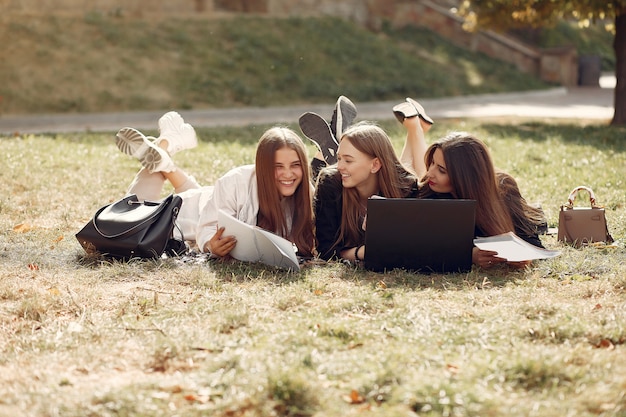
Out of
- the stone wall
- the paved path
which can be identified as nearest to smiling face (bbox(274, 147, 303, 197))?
the paved path

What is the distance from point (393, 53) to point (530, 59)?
17.8ft

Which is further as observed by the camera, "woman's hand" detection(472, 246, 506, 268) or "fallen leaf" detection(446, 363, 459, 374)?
"woman's hand" detection(472, 246, 506, 268)

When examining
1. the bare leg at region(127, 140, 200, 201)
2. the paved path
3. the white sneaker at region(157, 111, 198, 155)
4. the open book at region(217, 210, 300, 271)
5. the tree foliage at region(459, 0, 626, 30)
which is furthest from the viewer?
the paved path

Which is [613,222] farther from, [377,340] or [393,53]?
[393,53]

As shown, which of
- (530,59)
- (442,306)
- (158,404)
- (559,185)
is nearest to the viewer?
(158,404)

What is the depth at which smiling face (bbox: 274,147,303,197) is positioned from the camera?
601cm

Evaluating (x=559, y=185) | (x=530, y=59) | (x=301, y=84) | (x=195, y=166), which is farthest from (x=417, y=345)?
(x=530, y=59)

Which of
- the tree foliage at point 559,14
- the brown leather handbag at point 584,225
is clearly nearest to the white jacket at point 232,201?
the brown leather handbag at point 584,225

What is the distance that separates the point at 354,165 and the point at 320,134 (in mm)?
1164

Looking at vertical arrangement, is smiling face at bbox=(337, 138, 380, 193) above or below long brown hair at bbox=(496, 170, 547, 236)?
above

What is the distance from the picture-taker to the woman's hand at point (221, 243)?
580 cm

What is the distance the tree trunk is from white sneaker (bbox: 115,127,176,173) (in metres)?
9.00

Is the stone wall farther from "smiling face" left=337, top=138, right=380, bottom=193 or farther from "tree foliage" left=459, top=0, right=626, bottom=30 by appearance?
"smiling face" left=337, top=138, right=380, bottom=193

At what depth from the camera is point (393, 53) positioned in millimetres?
20875
